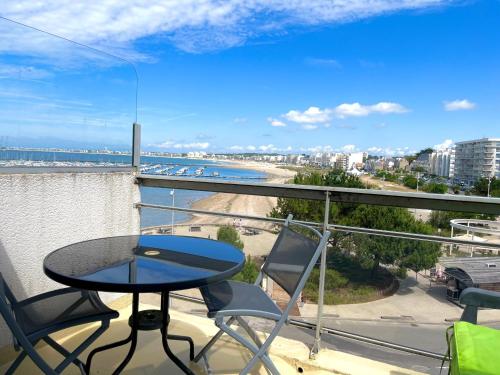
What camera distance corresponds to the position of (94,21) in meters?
12.3

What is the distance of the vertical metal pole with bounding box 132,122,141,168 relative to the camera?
3670mm

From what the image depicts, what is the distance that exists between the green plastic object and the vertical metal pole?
9.77ft

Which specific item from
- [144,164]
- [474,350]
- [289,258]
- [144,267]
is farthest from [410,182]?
[144,267]

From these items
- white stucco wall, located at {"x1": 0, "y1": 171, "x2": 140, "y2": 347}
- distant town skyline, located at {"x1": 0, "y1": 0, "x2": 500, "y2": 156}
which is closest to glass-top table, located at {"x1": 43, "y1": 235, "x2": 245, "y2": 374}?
white stucco wall, located at {"x1": 0, "y1": 171, "x2": 140, "y2": 347}

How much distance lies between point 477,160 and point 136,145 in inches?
3325

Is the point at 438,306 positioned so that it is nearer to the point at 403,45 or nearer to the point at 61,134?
the point at 61,134

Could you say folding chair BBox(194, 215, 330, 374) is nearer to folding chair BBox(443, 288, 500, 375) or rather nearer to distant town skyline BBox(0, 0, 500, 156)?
folding chair BBox(443, 288, 500, 375)

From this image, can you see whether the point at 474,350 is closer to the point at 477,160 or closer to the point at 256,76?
the point at 256,76

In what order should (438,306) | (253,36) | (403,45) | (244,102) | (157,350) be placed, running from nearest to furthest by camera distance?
(438,306) → (157,350) → (253,36) → (403,45) → (244,102)

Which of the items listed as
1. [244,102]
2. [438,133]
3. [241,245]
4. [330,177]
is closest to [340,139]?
[438,133]

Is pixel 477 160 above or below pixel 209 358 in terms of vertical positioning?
above

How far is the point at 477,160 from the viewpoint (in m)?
74.0

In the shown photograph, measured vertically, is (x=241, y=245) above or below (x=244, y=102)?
below

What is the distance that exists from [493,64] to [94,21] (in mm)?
103516
